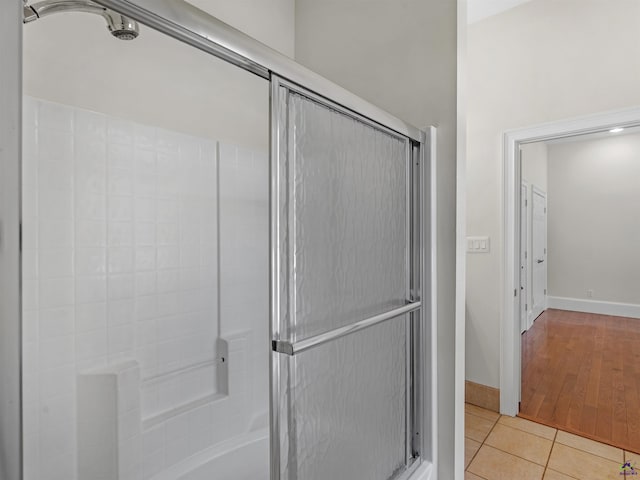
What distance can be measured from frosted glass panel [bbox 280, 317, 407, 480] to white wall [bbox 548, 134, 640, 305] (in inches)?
197

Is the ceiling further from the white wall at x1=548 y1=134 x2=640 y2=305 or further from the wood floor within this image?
the white wall at x1=548 y1=134 x2=640 y2=305

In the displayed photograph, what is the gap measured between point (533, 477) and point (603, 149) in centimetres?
480

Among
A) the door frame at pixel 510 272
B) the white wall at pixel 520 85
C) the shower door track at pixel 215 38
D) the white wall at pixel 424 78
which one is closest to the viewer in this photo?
the shower door track at pixel 215 38

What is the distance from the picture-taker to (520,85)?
2.41 metres

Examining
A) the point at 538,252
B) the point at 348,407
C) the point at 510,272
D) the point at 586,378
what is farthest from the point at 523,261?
the point at 348,407

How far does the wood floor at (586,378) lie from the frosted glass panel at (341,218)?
1.90 m

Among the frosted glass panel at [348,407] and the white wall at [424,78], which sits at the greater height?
the white wall at [424,78]

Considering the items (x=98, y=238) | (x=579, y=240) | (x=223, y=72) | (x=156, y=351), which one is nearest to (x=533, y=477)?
(x=156, y=351)

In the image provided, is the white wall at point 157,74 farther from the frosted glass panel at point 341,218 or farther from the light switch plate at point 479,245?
the light switch plate at point 479,245

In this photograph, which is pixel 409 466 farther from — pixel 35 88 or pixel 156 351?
pixel 35 88

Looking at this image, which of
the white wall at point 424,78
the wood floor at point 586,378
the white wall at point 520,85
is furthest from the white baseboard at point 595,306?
the white wall at point 424,78

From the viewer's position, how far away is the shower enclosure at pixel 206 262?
35.4 inches

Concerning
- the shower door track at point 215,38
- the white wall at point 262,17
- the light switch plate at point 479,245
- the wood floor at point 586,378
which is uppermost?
the white wall at point 262,17

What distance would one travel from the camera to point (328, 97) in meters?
0.99
